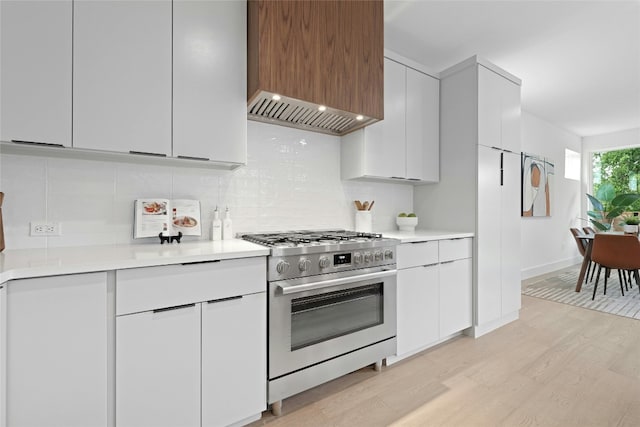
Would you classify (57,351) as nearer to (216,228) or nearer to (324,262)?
(216,228)

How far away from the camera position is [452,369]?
2.13 m

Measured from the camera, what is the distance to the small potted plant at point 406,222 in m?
2.79

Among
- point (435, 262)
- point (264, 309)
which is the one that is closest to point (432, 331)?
point (435, 262)

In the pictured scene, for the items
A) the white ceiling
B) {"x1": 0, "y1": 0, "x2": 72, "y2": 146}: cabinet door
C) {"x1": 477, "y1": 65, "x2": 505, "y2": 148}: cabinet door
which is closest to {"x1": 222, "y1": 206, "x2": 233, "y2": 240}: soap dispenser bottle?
{"x1": 0, "y1": 0, "x2": 72, "y2": 146}: cabinet door

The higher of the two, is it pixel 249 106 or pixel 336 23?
pixel 336 23

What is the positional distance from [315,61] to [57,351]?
1.99 meters

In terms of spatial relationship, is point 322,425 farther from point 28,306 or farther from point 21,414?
point 28,306

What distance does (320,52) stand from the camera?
6.36ft

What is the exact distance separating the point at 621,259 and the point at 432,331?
3.12m

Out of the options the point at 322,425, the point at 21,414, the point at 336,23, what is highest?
the point at 336,23

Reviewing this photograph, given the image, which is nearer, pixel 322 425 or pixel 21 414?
pixel 21 414

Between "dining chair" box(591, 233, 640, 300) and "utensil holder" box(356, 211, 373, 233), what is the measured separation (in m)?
3.23

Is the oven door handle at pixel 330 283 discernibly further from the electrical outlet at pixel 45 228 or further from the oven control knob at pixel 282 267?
the electrical outlet at pixel 45 228

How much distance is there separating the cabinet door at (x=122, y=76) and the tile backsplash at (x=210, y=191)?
1.22 ft
